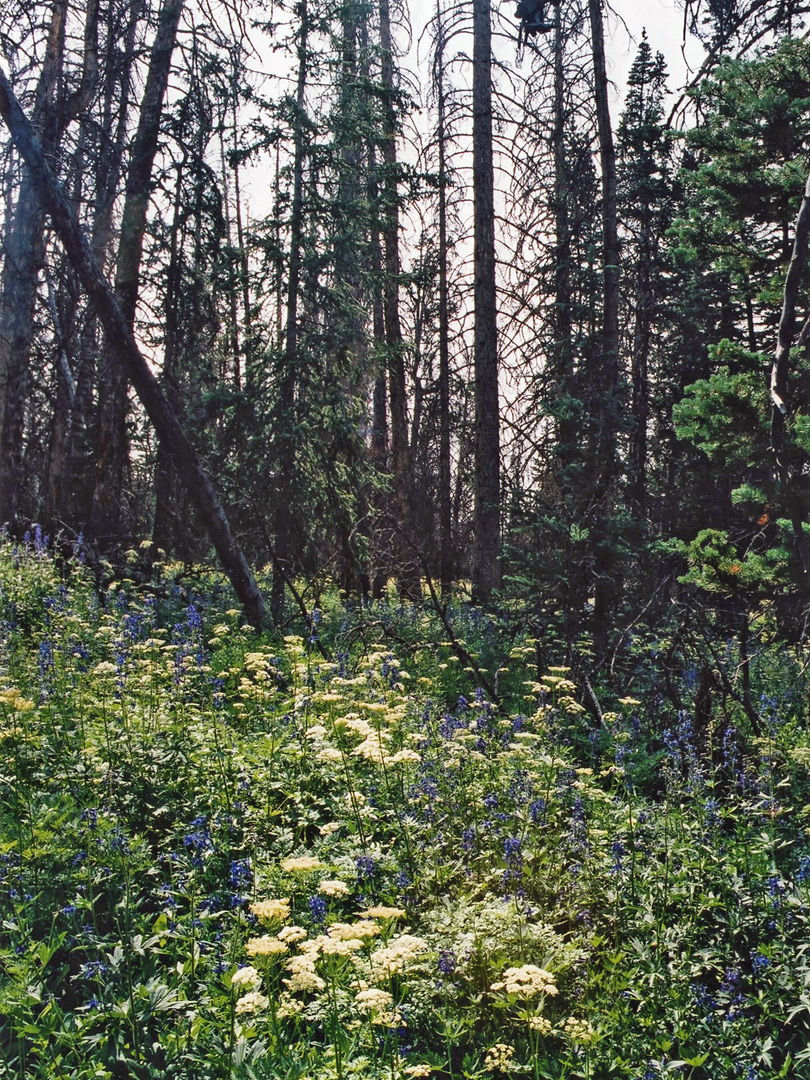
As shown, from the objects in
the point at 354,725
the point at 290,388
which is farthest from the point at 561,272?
the point at 354,725

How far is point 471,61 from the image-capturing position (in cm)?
1504

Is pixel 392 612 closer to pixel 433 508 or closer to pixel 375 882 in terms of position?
pixel 375 882

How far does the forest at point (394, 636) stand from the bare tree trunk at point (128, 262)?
5 cm

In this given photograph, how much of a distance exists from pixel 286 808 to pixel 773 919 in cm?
254

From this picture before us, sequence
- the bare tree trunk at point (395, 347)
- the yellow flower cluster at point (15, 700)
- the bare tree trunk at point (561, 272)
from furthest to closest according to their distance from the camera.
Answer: the bare tree trunk at point (395, 347) < the bare tree trunk at point (561, 272) < the yellow flower cluster at point (15, 700)

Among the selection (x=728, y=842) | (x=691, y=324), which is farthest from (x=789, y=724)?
(x=691, y=324)

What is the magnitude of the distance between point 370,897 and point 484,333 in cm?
1179

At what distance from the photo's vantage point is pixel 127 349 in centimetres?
1002

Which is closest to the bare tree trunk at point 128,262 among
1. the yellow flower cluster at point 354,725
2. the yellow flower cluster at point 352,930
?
the yellow flower cluster at point 354,725

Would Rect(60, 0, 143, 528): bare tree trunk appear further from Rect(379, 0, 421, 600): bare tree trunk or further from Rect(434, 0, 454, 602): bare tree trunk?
Rect(434, 0, 454, 602): bare tree trunk

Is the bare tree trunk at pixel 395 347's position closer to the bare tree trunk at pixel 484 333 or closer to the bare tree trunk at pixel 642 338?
the bare tree trunk at pixel 484 333

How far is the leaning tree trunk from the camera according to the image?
30.6 ft

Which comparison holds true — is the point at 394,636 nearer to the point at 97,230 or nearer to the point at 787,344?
the point at 787,344

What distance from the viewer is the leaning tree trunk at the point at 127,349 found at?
934 centimetres
